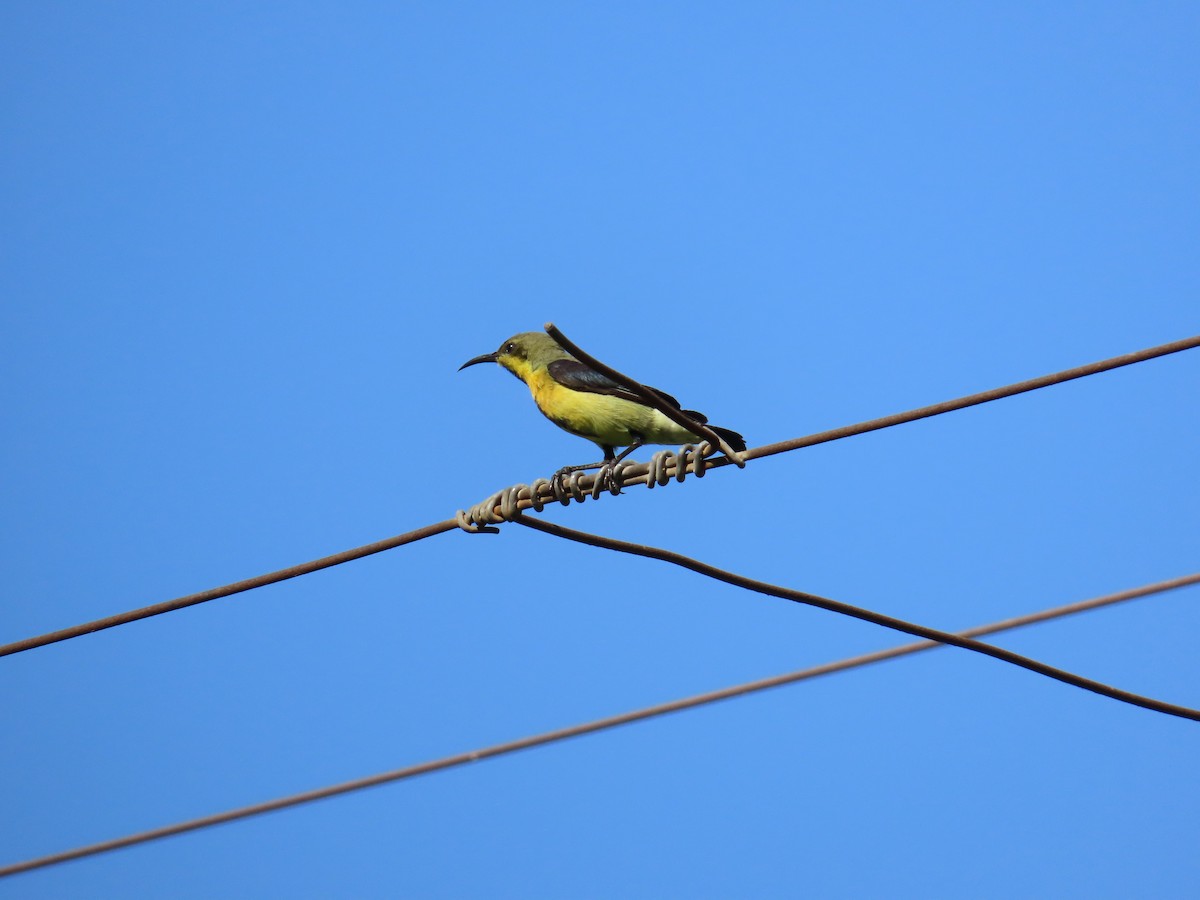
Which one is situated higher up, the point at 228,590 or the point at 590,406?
the point at 590,406

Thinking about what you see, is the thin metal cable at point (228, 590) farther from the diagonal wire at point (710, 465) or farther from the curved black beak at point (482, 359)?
the curved black beak at point (482, 359)

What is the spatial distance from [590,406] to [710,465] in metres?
2.99

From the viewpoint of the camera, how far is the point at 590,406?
883cm

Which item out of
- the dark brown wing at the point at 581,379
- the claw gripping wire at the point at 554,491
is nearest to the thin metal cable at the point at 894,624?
the claw gripping wire at the point at 554,491

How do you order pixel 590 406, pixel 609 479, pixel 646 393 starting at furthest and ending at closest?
pixel 590 406 < pixel 609 479 < pixel 646 393

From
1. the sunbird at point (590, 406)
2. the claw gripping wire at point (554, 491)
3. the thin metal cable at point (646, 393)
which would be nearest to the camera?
the thin metal cable at point (646, 393)

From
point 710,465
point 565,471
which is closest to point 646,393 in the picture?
point 710,465

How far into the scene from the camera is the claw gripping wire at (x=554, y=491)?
606cm

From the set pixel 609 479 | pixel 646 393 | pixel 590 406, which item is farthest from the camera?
pixel 590 406

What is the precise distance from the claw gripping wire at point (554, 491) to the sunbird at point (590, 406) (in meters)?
1.49

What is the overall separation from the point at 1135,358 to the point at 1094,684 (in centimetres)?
137

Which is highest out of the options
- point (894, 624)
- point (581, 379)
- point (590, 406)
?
point (581, 379)

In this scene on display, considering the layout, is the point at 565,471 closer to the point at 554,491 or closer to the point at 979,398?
the point at 554,491

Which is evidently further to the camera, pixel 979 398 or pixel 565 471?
pixel 565 471
